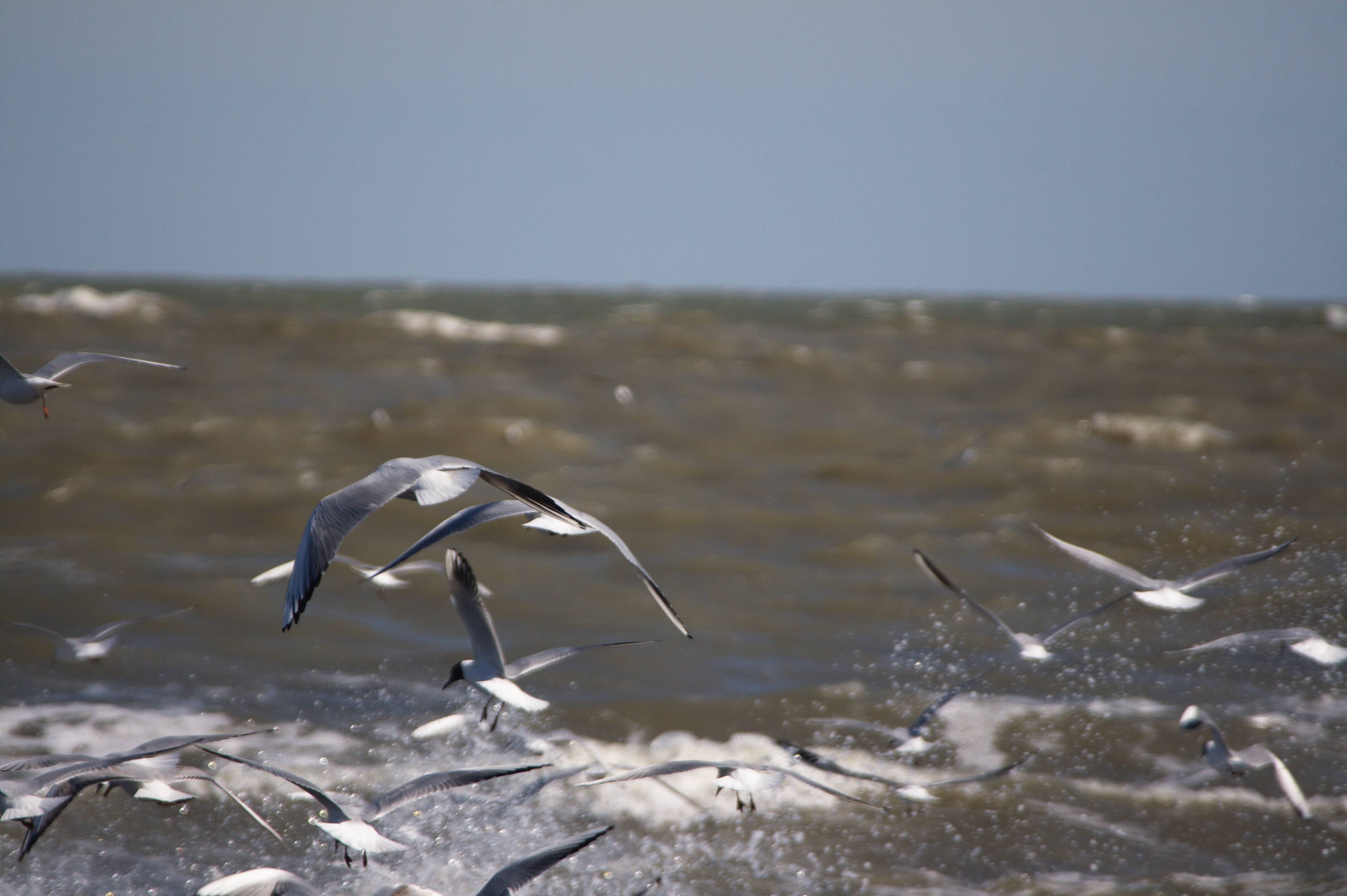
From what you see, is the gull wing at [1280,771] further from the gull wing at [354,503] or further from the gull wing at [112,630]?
the gull wing at [112,630]

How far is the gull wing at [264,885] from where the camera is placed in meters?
2.57

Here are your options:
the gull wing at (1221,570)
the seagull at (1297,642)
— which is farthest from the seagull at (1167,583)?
the seagull at (1297,642)

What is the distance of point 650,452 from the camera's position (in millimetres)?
9547

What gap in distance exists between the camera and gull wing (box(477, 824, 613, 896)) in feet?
8.39

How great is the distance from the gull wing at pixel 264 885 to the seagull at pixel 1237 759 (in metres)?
2.70

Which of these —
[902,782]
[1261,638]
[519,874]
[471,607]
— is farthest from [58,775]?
[1261,638]

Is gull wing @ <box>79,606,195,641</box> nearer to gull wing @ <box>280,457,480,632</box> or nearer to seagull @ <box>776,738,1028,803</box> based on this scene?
gull wing @ <box>280,457,480,632</box>

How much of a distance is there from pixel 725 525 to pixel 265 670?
3.45 m

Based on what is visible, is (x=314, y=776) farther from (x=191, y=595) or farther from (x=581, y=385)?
(x=581, y=385)

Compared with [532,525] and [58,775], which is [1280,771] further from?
[58,775]

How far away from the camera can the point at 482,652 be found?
3379 millimetres

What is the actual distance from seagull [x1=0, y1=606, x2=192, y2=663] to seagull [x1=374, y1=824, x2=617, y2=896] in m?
1.84

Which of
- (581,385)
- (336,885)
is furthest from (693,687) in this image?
(581,385)

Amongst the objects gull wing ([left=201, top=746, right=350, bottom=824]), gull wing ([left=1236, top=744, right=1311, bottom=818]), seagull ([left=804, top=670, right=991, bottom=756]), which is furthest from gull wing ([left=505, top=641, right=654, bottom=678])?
gull wing ([left=1236, top=744, right=1311, bottom=818])
